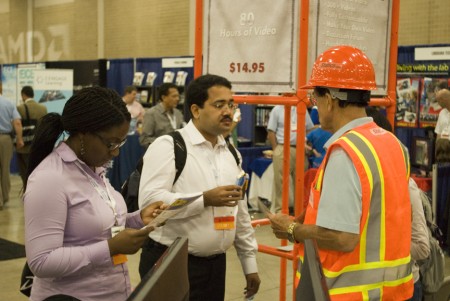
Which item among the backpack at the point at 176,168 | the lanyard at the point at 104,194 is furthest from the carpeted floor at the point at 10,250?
the lanyard at the point at 104,194

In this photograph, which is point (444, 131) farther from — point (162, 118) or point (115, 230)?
point (115, 230)

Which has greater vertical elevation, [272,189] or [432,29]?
[432,29]

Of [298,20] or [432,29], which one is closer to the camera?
[298,20]

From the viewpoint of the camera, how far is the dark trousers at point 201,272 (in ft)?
9.03

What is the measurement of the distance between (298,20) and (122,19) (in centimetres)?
1365

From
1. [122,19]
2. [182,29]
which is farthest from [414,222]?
[122,19]

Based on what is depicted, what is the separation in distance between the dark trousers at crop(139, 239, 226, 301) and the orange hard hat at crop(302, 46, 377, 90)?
0.97m

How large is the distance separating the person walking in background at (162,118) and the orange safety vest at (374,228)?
262 inches

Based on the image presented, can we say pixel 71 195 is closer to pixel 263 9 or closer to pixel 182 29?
pixel 263 9

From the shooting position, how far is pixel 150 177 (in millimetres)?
2750

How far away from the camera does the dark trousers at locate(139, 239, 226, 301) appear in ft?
9.03

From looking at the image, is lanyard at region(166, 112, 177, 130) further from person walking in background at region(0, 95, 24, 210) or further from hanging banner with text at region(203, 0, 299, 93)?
hanging banner with text at region(203, 0, 299, 93)

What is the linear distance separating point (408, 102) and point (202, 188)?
7.17 m

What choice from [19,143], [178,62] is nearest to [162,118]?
[19,143]
